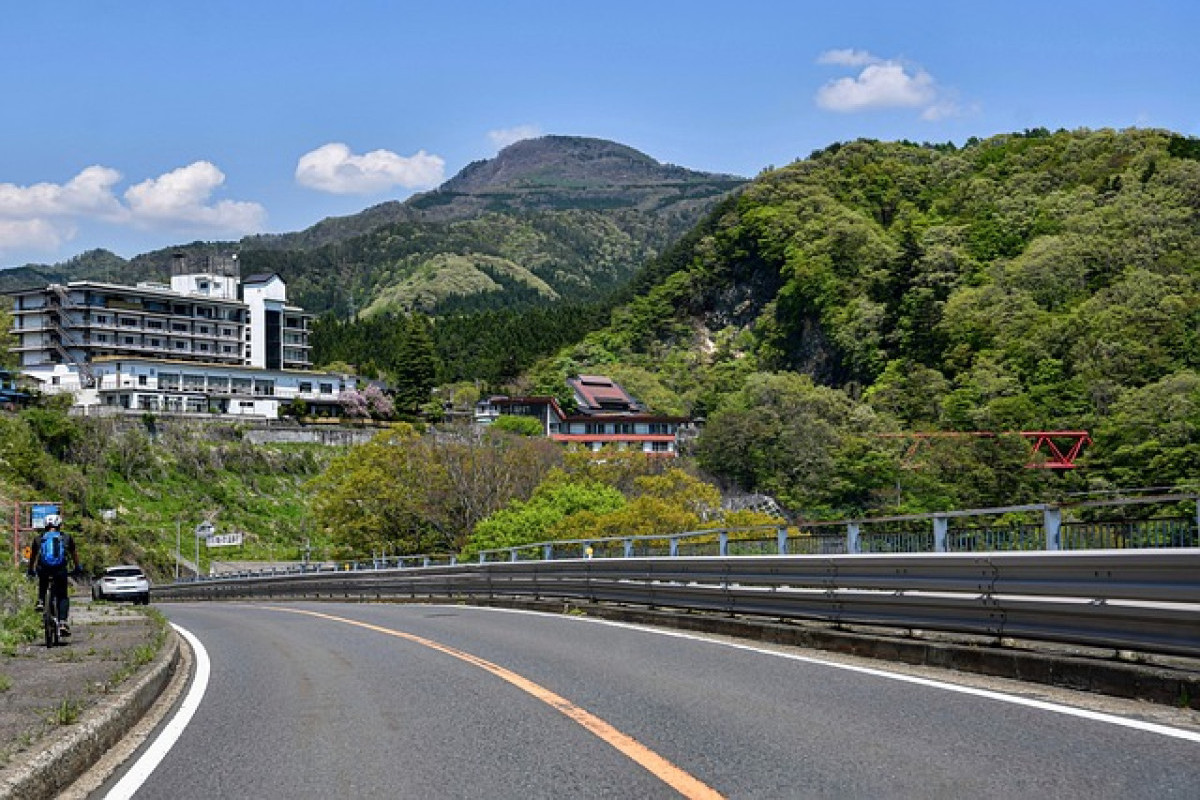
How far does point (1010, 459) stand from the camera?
3123 inches

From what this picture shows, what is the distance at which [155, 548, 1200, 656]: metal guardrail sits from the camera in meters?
7.71

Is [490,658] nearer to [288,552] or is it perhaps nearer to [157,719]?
[157,719]

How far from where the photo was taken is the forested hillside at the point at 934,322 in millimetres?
85438

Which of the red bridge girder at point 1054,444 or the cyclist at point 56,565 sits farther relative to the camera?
the red bridge girder at point 1054,444

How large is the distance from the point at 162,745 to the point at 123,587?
117ft

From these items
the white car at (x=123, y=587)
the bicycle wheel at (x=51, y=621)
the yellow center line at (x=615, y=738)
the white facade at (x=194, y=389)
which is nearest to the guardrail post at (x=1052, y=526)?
the yellow center line at (x=615, y=738)


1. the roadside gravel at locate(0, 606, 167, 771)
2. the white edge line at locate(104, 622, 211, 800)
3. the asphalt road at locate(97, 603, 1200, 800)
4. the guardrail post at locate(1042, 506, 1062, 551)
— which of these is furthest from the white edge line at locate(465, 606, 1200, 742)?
the roadside gravel at locate(0, 606, 167, 771)

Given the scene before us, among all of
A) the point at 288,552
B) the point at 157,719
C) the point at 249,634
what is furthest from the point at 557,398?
the point at 157,719

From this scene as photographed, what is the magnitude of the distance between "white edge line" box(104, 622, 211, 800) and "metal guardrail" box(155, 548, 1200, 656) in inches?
249

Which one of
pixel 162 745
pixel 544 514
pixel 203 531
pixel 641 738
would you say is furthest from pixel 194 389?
pixel 641 738

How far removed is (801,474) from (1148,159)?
68776 mm

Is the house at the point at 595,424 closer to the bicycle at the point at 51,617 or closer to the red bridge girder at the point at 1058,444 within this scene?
the red bridge girder at the point at 1058,444

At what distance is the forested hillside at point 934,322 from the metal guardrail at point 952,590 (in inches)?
2322

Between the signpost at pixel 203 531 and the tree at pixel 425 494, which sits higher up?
the tree at pixel 425 494
